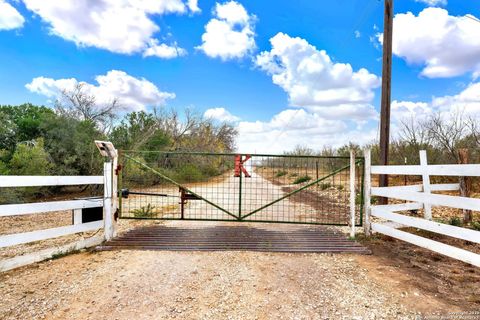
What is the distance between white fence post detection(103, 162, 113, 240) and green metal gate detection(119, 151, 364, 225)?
0.51 meters

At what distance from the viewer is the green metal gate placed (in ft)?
21.0

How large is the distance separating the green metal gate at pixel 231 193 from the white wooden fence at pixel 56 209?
23.8 inches

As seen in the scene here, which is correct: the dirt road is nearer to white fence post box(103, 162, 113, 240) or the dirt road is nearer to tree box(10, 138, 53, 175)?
white fence post box(103, 162, 113, 240)

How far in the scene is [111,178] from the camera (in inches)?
220

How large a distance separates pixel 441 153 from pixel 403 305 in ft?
46.2

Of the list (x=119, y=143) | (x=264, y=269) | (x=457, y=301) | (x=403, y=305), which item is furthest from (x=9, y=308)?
(x=119, y=143)

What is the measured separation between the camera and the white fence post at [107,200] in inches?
216

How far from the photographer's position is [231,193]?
39.4 ft

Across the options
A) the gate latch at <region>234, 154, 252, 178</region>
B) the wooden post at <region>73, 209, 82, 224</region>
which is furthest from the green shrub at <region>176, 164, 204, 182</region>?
the wooden post at <region>73, 209, 82, 224</region>

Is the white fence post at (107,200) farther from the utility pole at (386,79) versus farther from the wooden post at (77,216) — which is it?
the utility pole at (386,79)

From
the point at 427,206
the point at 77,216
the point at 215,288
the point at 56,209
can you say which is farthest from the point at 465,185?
the point at 56,209

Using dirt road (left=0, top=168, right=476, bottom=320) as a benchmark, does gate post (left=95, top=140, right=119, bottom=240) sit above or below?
above

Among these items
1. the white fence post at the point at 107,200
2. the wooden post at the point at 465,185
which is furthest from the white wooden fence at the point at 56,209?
the wooden post at the point at 465,185

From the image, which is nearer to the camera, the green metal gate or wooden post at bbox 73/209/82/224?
wooden post at bbox 73/209/82/224
